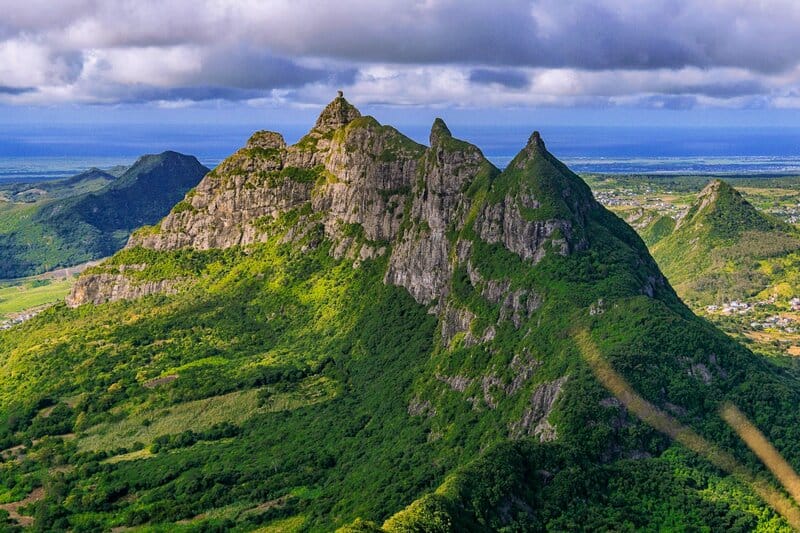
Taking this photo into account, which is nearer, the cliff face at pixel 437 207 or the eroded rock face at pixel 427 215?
the eroded rock face at pixel 427 215

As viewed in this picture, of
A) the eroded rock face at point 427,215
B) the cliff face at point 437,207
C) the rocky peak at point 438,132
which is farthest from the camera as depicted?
the rocky peak at point 438,132

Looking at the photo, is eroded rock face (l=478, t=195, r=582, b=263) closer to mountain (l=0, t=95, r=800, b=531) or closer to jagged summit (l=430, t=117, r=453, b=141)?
mountain (l=0, t=95, r=800, b=531)

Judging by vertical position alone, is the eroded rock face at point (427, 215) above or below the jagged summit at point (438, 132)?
below

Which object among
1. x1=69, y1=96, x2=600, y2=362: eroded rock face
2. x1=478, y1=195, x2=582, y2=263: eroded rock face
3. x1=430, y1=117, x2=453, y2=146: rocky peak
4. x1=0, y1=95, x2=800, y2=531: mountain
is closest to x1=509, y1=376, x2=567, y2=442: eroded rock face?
x1=0, y1=95, x2=800, y2=531: mountain

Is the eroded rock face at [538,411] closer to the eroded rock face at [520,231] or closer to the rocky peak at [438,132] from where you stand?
the eroded rock face at [520,231]

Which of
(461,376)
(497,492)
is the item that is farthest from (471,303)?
(497,492)

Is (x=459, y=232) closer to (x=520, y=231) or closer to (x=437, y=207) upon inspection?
(x=437, y=207)

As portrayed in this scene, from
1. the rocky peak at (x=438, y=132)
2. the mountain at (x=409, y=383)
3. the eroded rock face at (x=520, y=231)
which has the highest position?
the rocky peak at (x=438, y=132)

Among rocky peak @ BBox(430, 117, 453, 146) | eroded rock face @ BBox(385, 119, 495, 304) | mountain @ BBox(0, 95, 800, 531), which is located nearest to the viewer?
mountain @ BBox(0, 95, 800, 531)

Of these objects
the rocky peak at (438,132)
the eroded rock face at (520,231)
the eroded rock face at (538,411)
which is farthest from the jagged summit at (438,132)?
the eroded rock face at (538,411)
